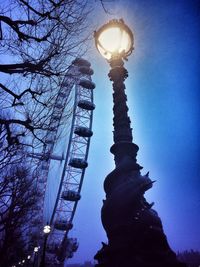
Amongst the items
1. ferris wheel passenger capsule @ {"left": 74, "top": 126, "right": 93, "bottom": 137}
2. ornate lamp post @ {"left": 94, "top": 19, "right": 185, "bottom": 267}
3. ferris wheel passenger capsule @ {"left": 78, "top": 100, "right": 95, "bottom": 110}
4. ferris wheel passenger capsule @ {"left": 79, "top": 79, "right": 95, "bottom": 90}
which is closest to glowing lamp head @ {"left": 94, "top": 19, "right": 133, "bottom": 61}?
ornate lamp post @ {"left": 94, "top": 19, "right": 185, "bottom": 267}

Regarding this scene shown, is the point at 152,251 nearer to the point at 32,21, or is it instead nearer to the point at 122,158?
the point at 122,158

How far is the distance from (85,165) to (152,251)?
2606 cm

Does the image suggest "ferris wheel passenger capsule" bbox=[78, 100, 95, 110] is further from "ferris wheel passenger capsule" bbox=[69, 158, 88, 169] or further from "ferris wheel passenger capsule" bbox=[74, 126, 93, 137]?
"ferris wheel passenger capsule" bbox=[69, 158, 88, 169]

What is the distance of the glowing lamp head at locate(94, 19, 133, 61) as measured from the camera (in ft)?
13.1

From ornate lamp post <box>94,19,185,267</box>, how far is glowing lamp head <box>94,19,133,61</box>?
0.04 m

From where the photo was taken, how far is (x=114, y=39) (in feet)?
13.5

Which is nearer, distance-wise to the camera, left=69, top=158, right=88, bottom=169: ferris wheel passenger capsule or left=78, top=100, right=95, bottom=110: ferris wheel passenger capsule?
left=69, top=158, right=88, bottom=169: ferris wheel passenger capsule

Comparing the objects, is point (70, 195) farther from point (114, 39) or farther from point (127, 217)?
point (127, 217)

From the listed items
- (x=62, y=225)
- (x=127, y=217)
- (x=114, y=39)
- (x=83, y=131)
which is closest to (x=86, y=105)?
(x=83, y=131)

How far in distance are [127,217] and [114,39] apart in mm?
2819

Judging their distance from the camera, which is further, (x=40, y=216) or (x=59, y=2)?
(x=40, y=216)

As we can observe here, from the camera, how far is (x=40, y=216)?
3791 cm

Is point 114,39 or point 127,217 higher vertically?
point 114,39

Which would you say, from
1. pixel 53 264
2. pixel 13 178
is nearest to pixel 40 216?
pixel 53 264
